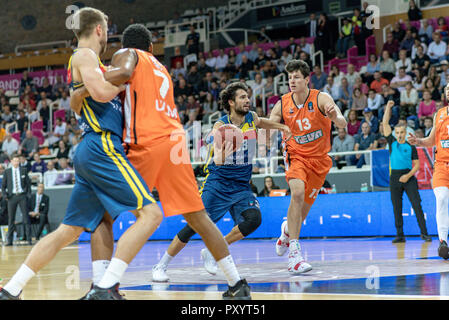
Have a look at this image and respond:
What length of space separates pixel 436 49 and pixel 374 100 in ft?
9.08

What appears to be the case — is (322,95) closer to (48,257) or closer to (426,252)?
(426,252)

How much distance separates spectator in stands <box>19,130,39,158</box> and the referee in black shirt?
13189 millimetres

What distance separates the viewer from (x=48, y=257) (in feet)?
15.0

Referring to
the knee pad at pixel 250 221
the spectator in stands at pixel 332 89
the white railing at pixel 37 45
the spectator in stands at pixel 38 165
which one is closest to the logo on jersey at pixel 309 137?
the knee pad at pixel 250 221

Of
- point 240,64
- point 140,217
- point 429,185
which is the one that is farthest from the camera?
point 240,64

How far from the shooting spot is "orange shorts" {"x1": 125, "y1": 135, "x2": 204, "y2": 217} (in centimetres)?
465

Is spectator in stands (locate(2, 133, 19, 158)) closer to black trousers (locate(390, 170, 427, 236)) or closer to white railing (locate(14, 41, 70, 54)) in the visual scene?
white railing (locate(14, 41, 70, 54))

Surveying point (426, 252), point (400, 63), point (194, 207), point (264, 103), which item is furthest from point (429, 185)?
point (194, 207)

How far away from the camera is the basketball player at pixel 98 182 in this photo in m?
4.37

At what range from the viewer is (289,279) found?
247 inches

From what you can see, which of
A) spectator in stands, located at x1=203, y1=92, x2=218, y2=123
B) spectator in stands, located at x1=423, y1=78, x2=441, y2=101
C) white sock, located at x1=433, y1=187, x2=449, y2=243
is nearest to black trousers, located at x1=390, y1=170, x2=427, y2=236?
white sock, located at x1=433, y1=187, x2=449, y2=243

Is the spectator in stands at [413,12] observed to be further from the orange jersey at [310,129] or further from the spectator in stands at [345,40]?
the orange jersey at [310,129]

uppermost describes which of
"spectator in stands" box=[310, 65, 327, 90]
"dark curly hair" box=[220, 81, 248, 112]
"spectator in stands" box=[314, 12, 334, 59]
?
"spectator in stands" box=[314, 12, 334, 59]

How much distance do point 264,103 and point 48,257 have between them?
15.4 meters
